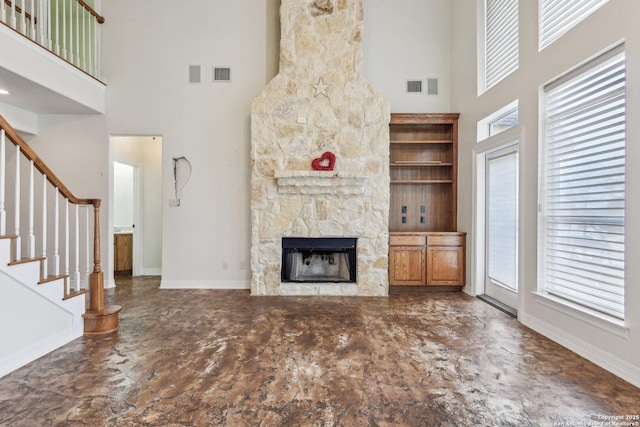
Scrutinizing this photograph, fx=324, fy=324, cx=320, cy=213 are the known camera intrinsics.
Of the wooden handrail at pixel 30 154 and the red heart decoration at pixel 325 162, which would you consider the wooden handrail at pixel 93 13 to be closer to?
the wooden handrail at pixel 30 154

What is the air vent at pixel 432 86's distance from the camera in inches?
213

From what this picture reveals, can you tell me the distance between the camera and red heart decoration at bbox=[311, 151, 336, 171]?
187 inches

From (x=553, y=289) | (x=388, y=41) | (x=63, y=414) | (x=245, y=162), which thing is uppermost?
(x=388, y=41)

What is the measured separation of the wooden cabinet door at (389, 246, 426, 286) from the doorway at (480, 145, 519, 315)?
0.89 m

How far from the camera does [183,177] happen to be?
17.3 feet

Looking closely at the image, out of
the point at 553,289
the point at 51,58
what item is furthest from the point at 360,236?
the point at 51,58

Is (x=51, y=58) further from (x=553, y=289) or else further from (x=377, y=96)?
(x=553, y=289)

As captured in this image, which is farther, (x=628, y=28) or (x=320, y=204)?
(x=320, y=204)

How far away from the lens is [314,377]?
7.79 feet

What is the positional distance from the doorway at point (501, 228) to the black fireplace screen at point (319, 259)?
1.93 meters

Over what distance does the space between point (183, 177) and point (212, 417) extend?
412cm

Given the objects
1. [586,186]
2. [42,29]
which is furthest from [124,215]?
[586,186]

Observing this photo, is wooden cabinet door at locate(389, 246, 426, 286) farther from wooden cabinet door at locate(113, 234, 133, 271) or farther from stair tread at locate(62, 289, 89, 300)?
wooden cabinet door at locate(113, 234, 133, 271)

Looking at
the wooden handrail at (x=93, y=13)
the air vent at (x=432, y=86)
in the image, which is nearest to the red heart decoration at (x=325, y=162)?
the air vent at (x=432, y=86)
